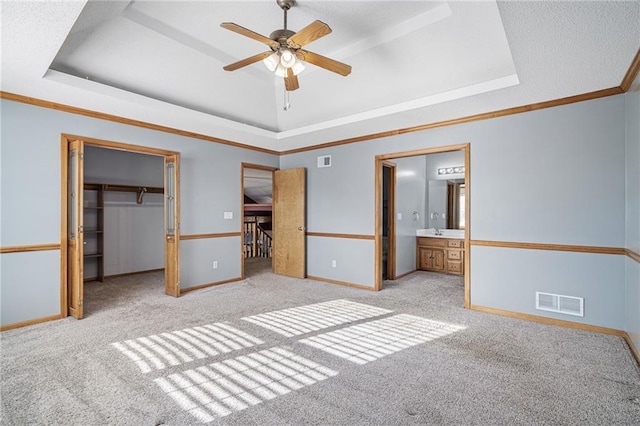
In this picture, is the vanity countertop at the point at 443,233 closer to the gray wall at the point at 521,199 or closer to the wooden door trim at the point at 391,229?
the wooden door trim at the point at 391,229

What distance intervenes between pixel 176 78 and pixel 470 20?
3.25 m

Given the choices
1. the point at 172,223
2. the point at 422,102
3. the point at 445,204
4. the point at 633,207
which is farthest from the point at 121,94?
the point at 445,204

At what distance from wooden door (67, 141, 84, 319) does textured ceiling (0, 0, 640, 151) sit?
2.15 ft

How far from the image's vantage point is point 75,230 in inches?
143

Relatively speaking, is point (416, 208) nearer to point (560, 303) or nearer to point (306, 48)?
point (560, 303)

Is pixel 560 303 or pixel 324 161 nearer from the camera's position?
pixel 560 303

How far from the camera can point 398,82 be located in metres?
3.77

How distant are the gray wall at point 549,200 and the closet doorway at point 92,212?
3742 mm

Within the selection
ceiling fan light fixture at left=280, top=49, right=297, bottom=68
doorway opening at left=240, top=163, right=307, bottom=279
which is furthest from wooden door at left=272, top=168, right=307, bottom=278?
ceiling fan light fixture at left=280, top=49, right=297, bottom=68

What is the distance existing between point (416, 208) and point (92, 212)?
20.5 feet

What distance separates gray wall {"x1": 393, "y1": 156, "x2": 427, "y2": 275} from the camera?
604 cm

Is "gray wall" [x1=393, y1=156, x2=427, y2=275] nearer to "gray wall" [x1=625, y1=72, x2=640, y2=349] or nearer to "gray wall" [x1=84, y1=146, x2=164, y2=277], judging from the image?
"gray wall" [x1=625, y1=72, x2=640, y2=349]

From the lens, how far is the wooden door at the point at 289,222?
19.5 feet

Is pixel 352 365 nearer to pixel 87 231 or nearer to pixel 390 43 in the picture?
pixel 390 43
